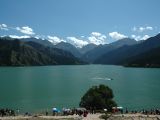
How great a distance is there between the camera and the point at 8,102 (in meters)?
121

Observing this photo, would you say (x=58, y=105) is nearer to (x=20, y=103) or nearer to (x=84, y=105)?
(x=20, y=103)

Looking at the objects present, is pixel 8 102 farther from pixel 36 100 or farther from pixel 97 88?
pixel 97 88

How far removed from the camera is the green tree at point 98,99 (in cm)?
8275

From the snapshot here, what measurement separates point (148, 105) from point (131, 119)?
6568 cm

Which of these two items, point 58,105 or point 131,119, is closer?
point 131,119

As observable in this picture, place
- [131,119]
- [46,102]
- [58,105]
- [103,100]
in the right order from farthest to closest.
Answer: [46,102] → [58,105] → [103,100] → [131,119]

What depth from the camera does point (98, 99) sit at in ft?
272

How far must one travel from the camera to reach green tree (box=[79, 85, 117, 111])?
82.8 m

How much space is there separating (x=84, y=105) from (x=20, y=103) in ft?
130

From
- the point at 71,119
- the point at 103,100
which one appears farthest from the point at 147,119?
the point at 103,100

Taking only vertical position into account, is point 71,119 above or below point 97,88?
below

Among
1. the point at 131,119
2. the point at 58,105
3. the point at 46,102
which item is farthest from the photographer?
the point at 46,102

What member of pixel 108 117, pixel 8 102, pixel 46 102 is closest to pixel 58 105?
pixel 46 102

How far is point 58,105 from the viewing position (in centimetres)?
11244
